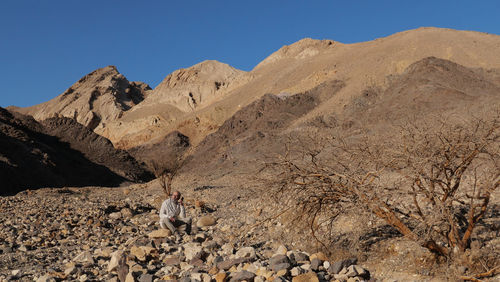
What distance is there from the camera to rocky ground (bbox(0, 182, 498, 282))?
14.9 ft

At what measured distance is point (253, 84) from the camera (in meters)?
50.2

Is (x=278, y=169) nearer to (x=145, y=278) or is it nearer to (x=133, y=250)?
(x=145, y=278)

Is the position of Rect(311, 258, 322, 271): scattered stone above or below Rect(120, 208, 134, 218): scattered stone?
below

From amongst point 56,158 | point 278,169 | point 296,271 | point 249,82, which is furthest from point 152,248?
point 249,82

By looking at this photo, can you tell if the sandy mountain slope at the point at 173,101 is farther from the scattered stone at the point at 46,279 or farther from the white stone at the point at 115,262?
the scattered stone at the point at 46,279

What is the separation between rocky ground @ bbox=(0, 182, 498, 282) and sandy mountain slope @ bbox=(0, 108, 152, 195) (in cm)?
803

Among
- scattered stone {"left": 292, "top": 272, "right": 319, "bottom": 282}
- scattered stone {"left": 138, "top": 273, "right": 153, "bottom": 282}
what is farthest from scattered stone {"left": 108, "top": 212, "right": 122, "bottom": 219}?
scattered stone {"left": 292, "top": 272, "right": 319, "bottom": 282}

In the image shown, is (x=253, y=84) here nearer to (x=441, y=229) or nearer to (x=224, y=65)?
(x=224, y=65)

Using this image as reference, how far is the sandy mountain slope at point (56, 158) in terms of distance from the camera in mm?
19062

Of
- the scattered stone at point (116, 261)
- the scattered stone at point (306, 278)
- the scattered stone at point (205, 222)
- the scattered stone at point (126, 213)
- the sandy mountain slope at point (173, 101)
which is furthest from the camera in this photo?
the sandy mountain slope at point (173, 101)

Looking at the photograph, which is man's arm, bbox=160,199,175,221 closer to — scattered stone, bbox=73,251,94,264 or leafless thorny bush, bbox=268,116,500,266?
scattered stone, bbox=73,251,94,264

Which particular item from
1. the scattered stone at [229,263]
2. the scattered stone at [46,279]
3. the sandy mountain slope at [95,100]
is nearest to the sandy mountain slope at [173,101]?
the sandy mountain slope at [95,100]

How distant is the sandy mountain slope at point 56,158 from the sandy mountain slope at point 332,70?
1411 centimetres

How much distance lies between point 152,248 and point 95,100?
208 feet
